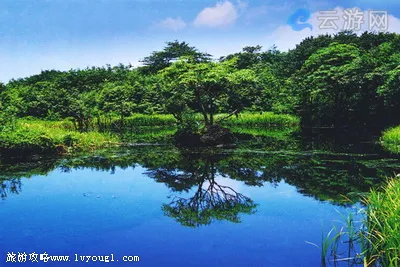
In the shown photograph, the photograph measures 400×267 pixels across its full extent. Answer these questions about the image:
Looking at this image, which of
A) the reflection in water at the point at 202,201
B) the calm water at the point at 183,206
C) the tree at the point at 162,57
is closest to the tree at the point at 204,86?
the calm water at the point at 183,206

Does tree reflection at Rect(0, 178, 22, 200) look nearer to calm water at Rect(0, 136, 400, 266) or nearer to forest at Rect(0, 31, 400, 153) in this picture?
calm water at Rect(0, 136, 400, 266)

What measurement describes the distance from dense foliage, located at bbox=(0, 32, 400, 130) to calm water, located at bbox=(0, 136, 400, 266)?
532 centimetres

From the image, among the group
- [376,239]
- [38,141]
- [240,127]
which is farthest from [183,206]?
[240,127]

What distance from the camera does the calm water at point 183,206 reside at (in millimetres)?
5309

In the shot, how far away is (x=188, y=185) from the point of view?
9.13 m

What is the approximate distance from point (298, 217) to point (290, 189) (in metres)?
2.03

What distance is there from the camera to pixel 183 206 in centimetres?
741

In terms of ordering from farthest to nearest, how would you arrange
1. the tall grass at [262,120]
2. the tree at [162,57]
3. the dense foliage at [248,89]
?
the tree at [162,57] < the tall grass at [262,120] < the dense foliage at [248,89]

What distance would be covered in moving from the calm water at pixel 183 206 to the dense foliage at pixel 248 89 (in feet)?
17.4

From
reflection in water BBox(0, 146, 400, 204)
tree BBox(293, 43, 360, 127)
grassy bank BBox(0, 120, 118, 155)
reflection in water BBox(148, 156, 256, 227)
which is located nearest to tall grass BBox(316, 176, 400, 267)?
reflection in water BBox(148, 156, 256, 227)

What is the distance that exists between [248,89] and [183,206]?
11.4 m

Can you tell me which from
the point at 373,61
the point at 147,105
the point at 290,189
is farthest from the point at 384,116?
the point at 147,105

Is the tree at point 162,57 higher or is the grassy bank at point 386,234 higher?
the tree at point 162,57

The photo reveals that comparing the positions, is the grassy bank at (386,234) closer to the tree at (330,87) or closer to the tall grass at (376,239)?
the tall grass at (376,239)
